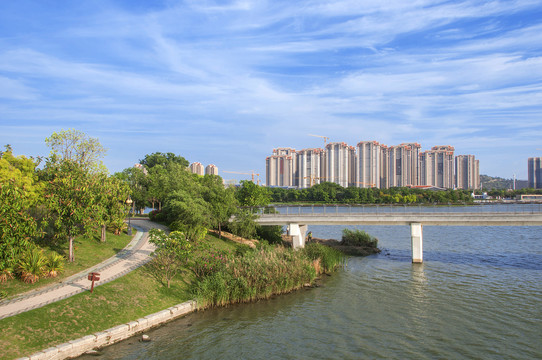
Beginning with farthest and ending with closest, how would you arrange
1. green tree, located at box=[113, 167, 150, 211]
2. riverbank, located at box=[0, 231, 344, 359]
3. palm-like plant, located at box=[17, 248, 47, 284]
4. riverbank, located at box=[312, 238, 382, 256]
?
green tree, located at box=[113, 167, 150, 211] < riverbank, located at box=[312, 238, 382, 256] < palm-like plant, located at box=[17, 248, 47, 284] < riverbank, located at box=[0, 231, 344, 359]

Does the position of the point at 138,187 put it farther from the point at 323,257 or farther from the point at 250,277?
the point at 250,277

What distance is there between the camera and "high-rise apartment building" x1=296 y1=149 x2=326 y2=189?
186500mm

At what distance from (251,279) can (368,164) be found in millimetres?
165614

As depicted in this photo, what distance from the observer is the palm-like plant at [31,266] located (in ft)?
58.5

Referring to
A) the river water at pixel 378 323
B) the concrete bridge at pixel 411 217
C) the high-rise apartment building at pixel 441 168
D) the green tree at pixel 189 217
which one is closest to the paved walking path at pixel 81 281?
the green tree at pixel 189 217

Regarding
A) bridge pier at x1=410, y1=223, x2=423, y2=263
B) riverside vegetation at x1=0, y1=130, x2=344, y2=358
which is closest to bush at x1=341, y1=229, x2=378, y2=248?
bridge pier at x1=410, y1=223, x2=423, y2=263

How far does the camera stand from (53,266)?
1927 cm

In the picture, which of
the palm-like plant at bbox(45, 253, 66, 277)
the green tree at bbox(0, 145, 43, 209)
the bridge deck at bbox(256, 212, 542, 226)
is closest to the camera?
the palm-like plant at bbox(45, 253, 66, 277)

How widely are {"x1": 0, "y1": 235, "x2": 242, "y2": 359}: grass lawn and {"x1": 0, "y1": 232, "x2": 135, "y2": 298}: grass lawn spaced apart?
265cm

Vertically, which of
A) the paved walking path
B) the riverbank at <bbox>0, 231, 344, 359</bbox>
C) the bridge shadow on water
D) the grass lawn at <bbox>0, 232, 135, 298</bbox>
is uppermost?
the grass lawn at <bbox>0, 232, 135, 298</bbox>

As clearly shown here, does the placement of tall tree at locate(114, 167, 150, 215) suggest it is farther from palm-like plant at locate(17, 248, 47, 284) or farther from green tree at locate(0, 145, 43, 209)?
palm-like plant at locate(17, 248, 47, 284)

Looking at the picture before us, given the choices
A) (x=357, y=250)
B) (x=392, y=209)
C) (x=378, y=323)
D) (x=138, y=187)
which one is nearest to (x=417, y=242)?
(x=392, y=209)

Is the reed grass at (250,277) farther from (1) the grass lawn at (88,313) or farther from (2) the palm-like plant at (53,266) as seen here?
(2) the palm-like plant at (53,266)

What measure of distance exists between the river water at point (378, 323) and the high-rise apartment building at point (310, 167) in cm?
15613
